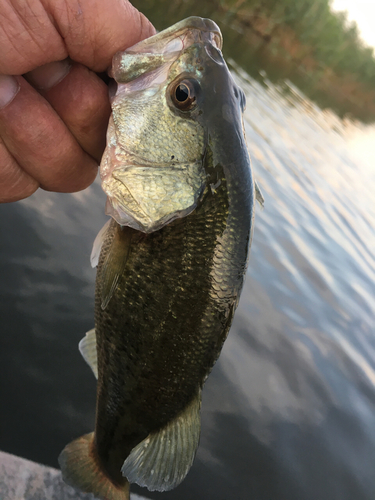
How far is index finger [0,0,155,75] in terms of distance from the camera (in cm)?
127

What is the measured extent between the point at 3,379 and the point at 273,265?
14.8 feet

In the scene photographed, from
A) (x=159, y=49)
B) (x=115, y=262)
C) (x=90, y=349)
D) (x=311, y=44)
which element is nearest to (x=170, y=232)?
(x=115, y=262)

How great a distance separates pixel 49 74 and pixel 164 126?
1.72ft

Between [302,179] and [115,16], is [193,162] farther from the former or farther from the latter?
[302,179]

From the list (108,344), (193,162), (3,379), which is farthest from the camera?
(3,379)

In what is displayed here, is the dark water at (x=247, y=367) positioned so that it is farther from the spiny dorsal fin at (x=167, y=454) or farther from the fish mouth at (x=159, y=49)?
the fish mouth at (x=159, y=49)

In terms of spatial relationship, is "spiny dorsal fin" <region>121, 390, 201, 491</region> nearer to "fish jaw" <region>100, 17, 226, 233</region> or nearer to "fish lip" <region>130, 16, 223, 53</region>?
"fish jaw" <region>100, 17, 226, 233</region>

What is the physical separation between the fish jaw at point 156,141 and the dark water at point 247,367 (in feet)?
7.94

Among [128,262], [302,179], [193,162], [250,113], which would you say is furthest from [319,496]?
[250,113]

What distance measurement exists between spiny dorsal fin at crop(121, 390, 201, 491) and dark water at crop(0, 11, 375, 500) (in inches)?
61.9

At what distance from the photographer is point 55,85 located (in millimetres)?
1528

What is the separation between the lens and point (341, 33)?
2045 inches

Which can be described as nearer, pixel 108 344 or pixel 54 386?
pixel 108 344

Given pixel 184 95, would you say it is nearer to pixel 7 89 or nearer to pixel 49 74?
pixel 49 74
